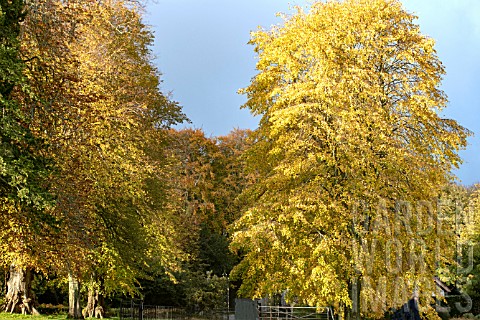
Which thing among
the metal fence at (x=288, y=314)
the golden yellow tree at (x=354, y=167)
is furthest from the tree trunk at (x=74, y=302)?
the golden yellow tree at (x=354, y=167)

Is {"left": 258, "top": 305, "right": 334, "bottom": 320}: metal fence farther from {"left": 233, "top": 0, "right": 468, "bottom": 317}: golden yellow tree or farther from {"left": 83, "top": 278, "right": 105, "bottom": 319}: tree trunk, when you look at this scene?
{"left": 83, "top": 278, "right": 105, "bottom": 319}: tree trunk

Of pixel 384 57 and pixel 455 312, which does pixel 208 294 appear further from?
pixel 384 57

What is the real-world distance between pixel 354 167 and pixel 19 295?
18.4 meters

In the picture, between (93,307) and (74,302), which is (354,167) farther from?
(93,307)

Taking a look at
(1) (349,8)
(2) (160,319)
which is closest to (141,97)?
(1) (349,8)

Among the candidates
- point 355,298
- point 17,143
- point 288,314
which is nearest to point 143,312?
point 288,314

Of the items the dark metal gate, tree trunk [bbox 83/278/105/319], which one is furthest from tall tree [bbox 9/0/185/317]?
tree trunk [bbox 83/278/105/319]

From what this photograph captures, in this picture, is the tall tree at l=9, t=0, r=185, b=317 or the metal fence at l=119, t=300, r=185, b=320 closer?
the tall tree at l=9, t=0, r=185, b=317

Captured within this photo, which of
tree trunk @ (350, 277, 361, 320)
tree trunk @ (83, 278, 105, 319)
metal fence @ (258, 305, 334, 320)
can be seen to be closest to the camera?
tree trunk @ (350, 277, 361, 320)

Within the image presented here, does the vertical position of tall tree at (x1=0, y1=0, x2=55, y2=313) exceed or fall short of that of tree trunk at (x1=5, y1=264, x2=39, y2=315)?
it exceeds it

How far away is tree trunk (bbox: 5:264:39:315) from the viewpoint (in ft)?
88.0

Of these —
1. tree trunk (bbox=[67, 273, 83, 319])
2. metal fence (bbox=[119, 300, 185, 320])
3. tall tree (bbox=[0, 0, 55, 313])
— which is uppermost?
tall tree (bbox=[0, 0, 55, 313])

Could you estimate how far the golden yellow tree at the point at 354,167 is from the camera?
17109 mm

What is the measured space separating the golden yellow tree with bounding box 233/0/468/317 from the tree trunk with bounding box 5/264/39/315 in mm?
13322
